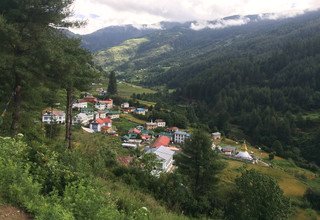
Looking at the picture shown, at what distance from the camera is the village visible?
5953 centimetres

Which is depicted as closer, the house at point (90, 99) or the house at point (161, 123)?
the house at point (161, 123)

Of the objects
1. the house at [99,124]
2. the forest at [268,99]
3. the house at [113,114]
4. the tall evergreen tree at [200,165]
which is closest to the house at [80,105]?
the house at [113,114]

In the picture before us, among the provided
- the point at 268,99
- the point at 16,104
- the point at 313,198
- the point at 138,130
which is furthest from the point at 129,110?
the point at 16,104

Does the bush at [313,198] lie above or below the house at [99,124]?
below

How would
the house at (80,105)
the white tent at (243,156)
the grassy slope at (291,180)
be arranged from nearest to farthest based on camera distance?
the grassy slope at (291,180) → the white tent at (243,156) → the house at (80,105)

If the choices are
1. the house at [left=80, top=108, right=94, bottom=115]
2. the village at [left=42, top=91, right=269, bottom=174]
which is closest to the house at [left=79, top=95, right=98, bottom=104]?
the village at [left=42, top=91, right=269, bottom=174]

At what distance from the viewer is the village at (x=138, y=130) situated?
5953 centimetres

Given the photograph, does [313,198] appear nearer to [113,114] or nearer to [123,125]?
[123,125]

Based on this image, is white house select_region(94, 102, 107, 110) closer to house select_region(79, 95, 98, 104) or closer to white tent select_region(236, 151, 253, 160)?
house select_region(79, 95, 98, 104)

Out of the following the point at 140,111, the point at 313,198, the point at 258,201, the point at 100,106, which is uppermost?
the point at 258,201

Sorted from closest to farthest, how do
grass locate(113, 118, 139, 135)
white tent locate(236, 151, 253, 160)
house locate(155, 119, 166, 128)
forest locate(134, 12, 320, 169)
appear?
white tent locate(236, 151, 253, 160) → grass locate(113, 118, 139, 135) → house locate(155, 119, 166, 128) → forest locate(134, 12, 320, 169)

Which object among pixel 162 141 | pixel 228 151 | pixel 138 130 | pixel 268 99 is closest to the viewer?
pixel 162 141

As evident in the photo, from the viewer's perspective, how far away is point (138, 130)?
2798 inches

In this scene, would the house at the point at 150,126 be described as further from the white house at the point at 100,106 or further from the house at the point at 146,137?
the white house at the point at 100,106
